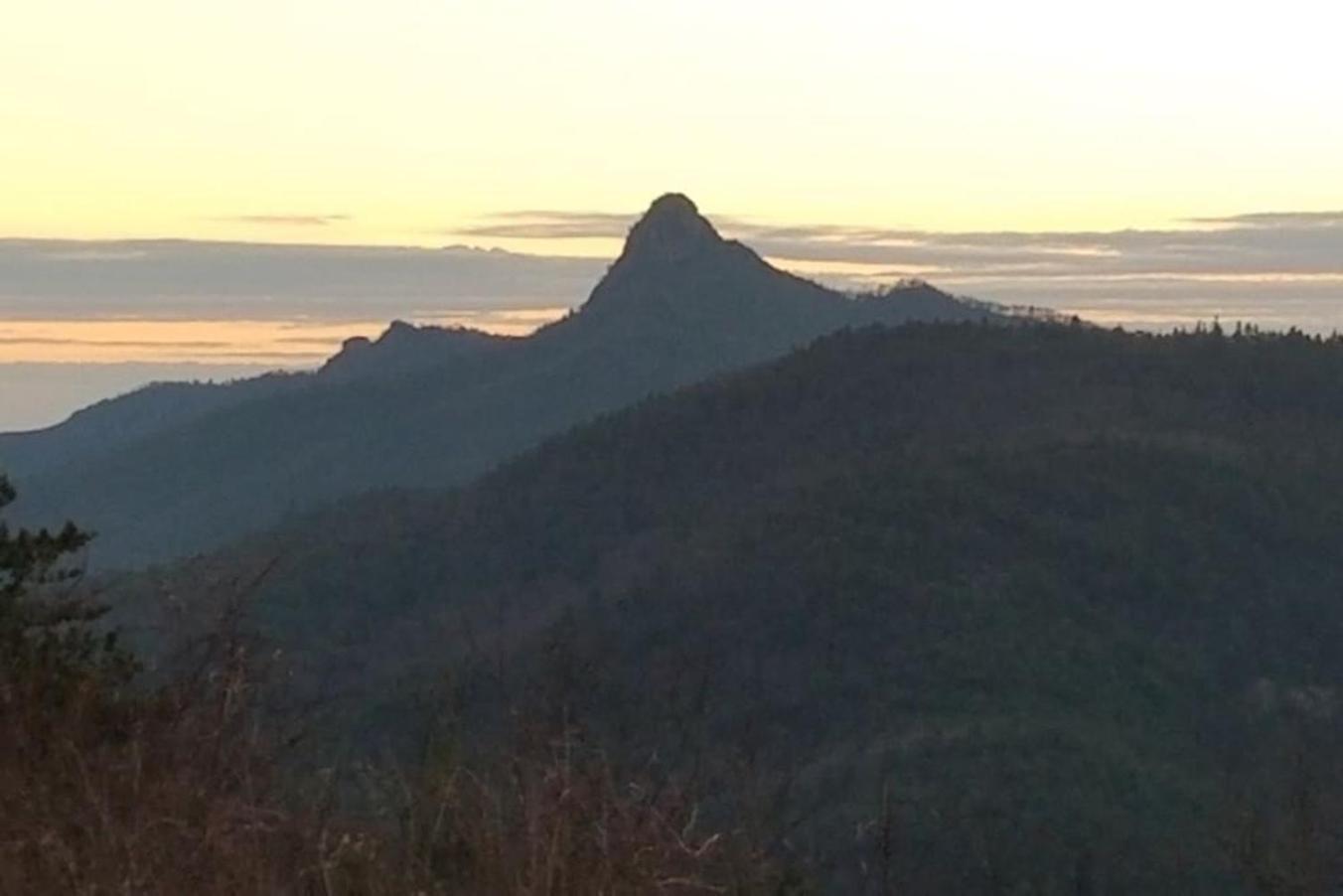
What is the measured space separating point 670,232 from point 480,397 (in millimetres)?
24785

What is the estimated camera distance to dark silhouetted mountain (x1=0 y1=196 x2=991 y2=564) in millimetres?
166250

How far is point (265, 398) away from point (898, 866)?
188 metres

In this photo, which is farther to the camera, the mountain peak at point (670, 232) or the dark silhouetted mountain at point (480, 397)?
the mountain peak at point (670, 232)

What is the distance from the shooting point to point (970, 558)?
8012 centimetres

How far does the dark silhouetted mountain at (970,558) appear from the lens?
53844mm

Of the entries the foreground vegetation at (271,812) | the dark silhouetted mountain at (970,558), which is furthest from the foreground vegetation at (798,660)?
the dark silhouetted mountain at (970,558)

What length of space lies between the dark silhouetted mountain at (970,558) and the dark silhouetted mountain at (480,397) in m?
50.7

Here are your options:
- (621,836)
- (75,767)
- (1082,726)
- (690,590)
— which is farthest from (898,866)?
(690,590)

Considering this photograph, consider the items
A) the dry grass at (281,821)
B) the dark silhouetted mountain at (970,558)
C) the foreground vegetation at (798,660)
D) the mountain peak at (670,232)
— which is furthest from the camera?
the mountain peak at (670,232)

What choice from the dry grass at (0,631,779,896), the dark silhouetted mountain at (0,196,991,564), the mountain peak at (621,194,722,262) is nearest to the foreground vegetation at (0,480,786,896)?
the dry grass at (0,631,779,896)

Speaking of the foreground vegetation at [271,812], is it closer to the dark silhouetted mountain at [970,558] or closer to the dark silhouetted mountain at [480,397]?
the dark silhouetted mountain at [970,558]

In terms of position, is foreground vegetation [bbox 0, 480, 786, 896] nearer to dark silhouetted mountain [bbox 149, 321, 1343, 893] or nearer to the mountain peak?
dark silhouetted mountain [bbox 149, 321, 1343, 893]

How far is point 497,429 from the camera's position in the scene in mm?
169500

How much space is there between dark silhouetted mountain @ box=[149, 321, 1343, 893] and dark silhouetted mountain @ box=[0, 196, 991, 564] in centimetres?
5065
